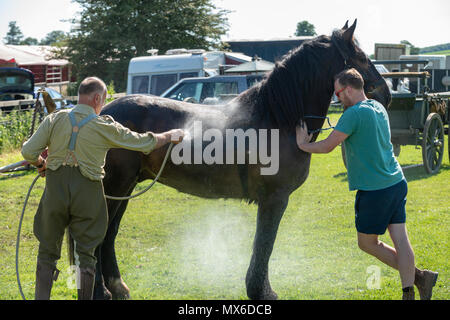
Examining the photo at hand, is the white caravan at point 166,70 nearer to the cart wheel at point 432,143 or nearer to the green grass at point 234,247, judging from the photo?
the cart wheel at point 432,143

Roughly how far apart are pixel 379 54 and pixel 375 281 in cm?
2544

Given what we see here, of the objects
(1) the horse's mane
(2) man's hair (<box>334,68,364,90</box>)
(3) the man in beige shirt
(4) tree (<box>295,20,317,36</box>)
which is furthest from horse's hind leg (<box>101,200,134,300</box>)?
(4) tree (<box>295,20,317,36</box>)

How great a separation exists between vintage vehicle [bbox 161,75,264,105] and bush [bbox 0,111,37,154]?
3.95 metres

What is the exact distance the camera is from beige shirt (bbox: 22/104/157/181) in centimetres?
338

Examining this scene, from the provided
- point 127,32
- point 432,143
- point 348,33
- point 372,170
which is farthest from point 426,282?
point 127,32

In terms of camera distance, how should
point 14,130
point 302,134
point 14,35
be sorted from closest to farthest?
Result: point 302,134 → point 14,130 → point 14,35

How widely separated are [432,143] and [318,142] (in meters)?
7.53

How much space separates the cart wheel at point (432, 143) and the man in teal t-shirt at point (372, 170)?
6.79 metres

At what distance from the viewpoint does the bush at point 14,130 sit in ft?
41.5

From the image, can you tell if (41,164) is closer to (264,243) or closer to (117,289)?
(117,289)

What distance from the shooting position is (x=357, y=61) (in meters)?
4.24

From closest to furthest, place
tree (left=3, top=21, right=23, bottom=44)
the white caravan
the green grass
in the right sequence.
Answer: the green grass
the white caravan
tree (left=3, top=21, right=23, bottom=44)
